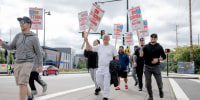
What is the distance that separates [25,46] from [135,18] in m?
6.84

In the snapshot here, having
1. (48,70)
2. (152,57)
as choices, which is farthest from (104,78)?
(48,70)

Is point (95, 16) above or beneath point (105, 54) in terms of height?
above

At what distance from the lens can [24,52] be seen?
4.46 metres

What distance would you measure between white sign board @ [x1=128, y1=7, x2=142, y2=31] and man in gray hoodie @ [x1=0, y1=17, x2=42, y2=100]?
19.2 feet

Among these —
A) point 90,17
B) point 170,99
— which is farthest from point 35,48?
point 170,99

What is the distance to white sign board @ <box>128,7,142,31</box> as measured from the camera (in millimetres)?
9965

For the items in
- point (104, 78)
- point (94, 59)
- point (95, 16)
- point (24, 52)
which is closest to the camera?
point (24, 52)

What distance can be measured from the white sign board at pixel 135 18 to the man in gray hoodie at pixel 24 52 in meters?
5.87

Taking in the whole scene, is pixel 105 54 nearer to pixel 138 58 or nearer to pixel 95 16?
pixel 95 16

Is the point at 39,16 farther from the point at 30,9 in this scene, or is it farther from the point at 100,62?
the point at 100,62

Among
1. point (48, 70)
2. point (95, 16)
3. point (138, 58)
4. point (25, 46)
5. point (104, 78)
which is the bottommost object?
point (48, 70)

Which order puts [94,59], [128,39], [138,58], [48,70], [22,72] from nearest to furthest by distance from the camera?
1. [22,72]
2. [94,59]
3. [138,58]
4. [128,39]
5. [48,70]

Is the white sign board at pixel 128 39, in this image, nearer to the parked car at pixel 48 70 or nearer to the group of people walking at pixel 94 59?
the group of people walking at pixel 94 59

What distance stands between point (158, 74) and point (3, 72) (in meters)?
23.9
